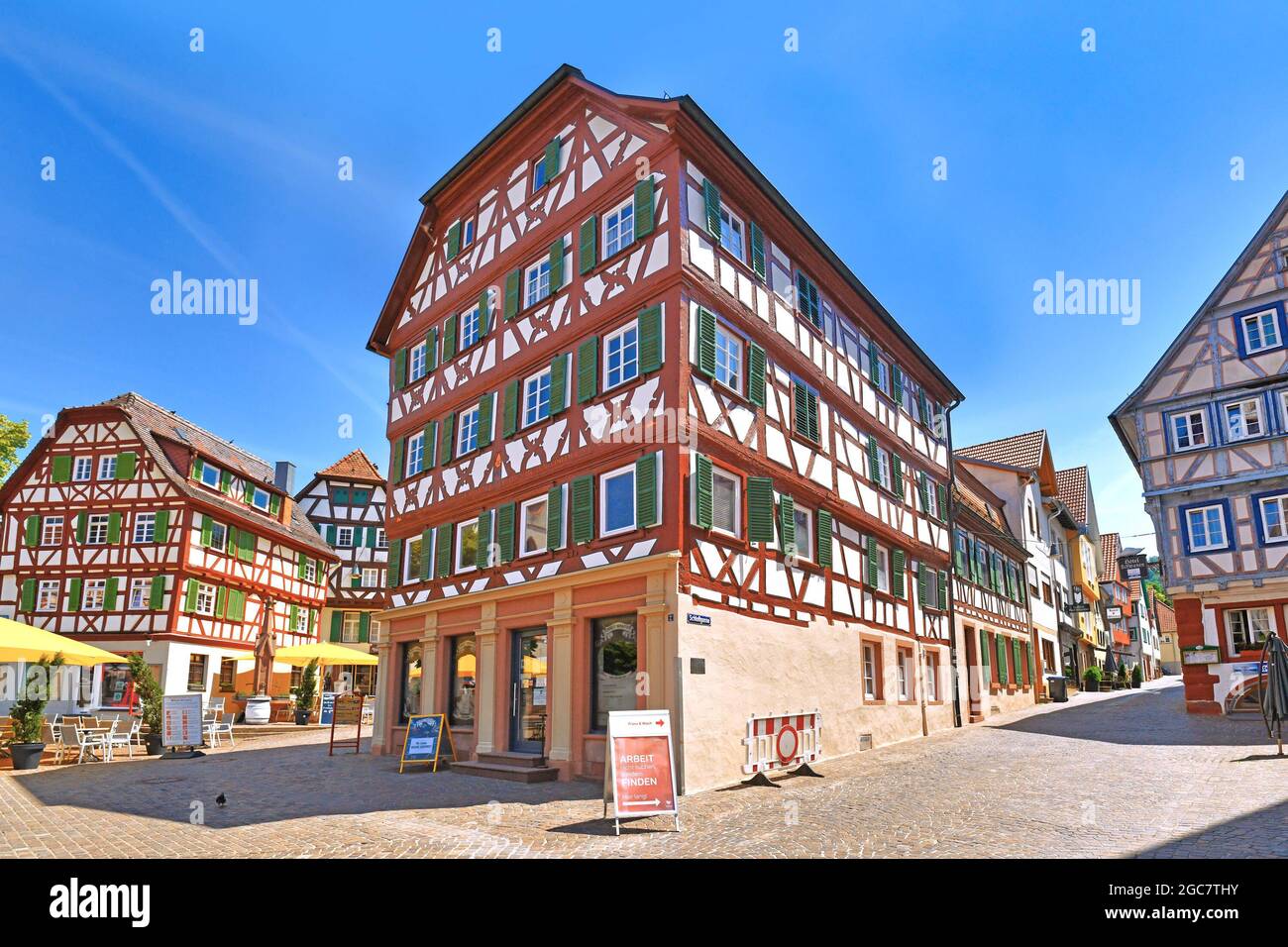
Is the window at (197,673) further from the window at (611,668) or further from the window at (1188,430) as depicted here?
the window at (1188,430)

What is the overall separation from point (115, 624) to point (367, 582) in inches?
577

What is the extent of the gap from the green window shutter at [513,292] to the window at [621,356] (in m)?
3.61

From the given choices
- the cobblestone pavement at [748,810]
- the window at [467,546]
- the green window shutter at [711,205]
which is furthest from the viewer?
the window at [467,546]

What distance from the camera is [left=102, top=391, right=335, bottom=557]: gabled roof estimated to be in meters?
33.8

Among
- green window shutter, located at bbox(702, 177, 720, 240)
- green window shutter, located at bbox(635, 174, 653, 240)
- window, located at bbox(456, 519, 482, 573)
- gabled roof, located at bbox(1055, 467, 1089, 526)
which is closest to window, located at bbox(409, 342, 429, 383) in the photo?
window, located at bbox(456, 519, 482, 573)

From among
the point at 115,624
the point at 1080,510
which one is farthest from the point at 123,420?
the point at 1080,510

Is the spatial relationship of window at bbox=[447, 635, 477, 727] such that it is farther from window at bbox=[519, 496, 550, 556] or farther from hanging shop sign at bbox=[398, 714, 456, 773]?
window at bbox=[519, 496, 550, 556]

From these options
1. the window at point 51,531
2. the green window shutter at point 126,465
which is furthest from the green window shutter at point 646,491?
the window at point 51,531

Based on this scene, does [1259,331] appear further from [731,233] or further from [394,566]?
[394,566]

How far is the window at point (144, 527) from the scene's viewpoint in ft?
108

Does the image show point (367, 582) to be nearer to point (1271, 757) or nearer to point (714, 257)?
point (714, 257)

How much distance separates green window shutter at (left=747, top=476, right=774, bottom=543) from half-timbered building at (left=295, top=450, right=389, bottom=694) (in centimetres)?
3345

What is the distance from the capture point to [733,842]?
29.1 ft

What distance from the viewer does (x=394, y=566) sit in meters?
21.1
